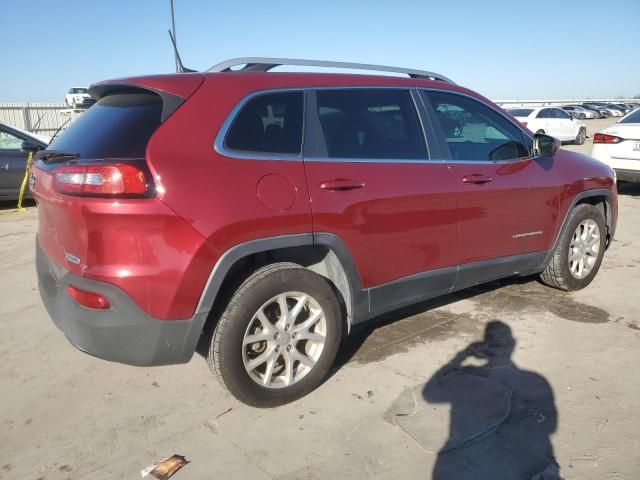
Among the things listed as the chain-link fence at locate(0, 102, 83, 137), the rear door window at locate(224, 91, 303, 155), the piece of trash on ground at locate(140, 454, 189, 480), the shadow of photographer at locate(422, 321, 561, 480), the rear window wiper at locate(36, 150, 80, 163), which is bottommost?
the shadow of photographer at locate(422, 321, 561, 480)

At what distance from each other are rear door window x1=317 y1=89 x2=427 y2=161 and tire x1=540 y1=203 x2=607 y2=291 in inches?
70.7

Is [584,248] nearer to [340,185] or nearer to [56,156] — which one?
[340,185]

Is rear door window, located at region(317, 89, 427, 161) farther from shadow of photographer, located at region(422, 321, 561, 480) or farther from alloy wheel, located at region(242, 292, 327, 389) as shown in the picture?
shadow of photographer, located at region(422, 321, 561, 480)

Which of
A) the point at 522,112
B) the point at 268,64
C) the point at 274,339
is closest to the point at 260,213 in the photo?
the point at 274,339

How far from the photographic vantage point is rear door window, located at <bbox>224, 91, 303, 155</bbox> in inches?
104

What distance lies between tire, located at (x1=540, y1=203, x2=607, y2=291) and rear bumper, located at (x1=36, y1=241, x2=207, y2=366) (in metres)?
3.21

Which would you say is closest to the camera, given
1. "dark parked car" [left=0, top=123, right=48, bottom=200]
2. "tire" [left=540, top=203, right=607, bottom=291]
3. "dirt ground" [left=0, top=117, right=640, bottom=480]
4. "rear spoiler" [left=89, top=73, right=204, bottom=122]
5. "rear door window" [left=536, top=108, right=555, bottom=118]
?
"dirt ground" [left=0, top=117, right=640, bottom=480]

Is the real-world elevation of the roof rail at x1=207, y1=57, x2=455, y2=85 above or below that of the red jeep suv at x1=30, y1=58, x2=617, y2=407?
above

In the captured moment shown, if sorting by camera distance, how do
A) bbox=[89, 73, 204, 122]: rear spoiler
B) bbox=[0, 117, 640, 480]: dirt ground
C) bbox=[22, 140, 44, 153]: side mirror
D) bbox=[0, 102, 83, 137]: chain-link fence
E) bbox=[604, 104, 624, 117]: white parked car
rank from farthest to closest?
bbox=[604, 104, 624, 117]: white parked car, bbox=[0, 102, 83, 137]: chain-link fence, bbox=[22, 140, 44, 153]: side mirror, bbox=[89, 73, 204, 122]: rear spoiler, bbox=[0, 117, 640, 480]: dirt ground

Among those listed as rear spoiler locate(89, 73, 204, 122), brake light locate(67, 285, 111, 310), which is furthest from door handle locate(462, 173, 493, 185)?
brake light locate(67, 285, 111, 310)

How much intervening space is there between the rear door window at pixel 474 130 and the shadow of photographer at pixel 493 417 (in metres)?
1.37

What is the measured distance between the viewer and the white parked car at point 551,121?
20.5 m

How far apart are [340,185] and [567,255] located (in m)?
2.58

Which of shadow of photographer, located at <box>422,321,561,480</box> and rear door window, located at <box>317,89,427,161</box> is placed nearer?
shadow of photographer, located at <box>422,321,561,480</box>
